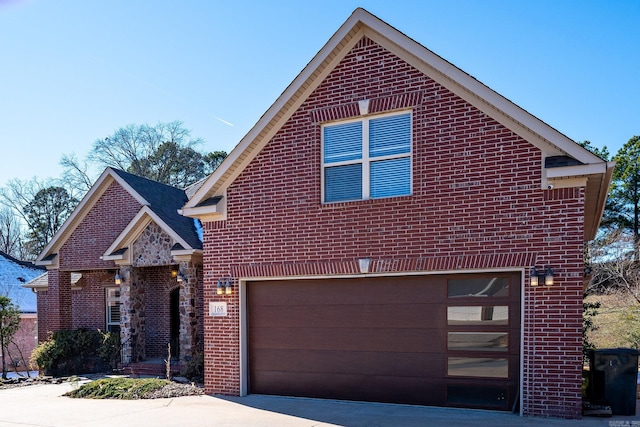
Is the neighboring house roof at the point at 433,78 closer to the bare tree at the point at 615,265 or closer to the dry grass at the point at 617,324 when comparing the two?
the dry grass at the point at 617,324

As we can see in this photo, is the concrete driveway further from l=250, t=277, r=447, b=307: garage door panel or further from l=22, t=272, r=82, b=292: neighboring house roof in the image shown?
l=22, t=272, r=82, b=292: neighboring house roof

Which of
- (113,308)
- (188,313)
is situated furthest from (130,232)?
(113,308)

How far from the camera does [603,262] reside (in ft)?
82.1

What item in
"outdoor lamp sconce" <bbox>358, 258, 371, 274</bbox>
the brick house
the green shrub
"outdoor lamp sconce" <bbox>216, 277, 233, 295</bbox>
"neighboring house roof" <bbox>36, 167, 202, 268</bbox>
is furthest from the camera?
the brick house

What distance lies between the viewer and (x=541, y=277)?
295 inches

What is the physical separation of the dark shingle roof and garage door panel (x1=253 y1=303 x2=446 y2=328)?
4.71 meters

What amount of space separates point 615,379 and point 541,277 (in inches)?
84.1

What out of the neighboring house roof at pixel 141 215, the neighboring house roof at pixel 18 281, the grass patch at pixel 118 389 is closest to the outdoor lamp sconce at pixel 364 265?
the grass patch at pixel 118 389

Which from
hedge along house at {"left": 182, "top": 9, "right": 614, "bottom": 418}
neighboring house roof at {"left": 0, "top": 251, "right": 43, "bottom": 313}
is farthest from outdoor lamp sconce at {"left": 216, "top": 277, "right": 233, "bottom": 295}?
neighboring house roof at {"left": 0, "top": 251, "right": 43, "bottom": 313}

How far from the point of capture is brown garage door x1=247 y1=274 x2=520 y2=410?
26.2 ft

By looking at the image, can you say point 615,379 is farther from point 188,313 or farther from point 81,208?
point 81,208

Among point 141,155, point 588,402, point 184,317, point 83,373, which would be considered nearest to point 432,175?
point 588,402

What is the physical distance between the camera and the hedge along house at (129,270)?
13.9 metres

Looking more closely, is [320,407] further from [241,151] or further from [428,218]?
[241,151]
